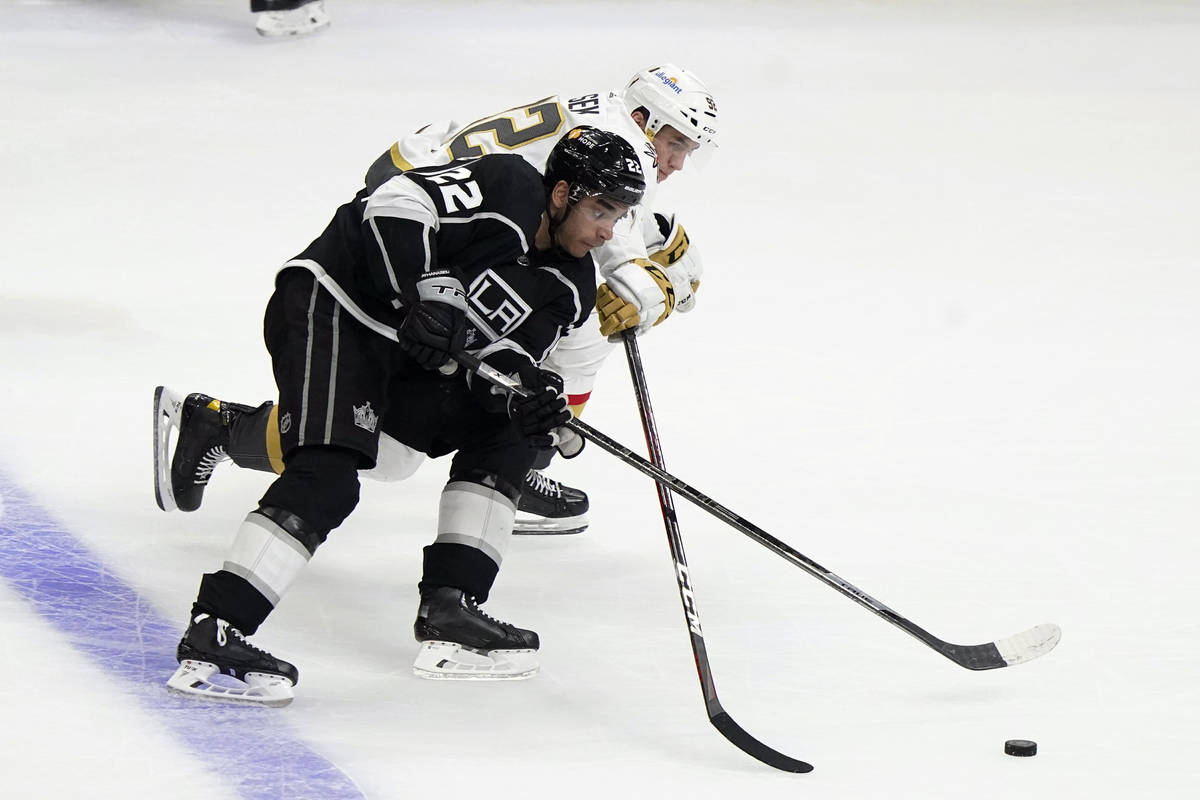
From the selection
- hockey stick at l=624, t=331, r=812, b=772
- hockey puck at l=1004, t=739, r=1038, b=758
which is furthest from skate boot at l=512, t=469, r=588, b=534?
hockey puck at l=1004, t=739, r=1038, b=758

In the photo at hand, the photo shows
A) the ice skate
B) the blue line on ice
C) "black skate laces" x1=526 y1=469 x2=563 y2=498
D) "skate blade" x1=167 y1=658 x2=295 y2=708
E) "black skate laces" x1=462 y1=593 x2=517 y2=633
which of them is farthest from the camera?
the ice skate

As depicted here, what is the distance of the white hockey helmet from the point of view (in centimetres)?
366

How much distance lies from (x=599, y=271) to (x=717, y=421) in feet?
3.70

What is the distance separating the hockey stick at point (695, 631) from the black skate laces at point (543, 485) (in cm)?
47

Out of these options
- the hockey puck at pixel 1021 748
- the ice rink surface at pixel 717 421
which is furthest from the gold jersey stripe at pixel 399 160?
the hockey puck at pixel 1021 748

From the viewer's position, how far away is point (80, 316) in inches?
188

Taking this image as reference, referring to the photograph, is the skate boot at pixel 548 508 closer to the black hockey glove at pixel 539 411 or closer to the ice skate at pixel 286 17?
the black hockey glove at pixel 539 411

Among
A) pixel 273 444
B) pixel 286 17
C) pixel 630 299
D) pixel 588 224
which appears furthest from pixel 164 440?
pixel 286 17

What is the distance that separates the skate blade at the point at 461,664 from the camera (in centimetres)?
283

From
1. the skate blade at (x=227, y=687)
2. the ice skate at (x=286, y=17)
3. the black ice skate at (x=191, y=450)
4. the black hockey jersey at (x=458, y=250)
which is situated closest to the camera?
the skate blade at (x=227, y=687)

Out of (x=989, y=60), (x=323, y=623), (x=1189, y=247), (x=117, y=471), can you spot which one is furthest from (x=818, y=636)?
(x=989, y=60)

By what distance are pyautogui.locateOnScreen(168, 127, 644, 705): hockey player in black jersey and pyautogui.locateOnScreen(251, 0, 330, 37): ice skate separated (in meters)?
5.54

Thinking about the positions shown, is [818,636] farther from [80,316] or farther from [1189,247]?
[1189,247]

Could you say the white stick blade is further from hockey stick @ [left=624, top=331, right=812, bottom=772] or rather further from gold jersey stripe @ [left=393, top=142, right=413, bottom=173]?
gold jersey stripe @ [left=393, top=142, right=413, bottom=173]
